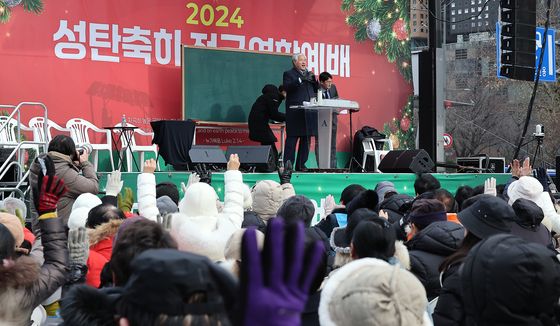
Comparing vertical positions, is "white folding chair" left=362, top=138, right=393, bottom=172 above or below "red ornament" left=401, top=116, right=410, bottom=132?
below

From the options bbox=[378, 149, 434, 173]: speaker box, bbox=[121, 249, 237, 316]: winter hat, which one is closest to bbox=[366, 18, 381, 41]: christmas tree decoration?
bbox=[378, 149, 434, 173]: speaker box

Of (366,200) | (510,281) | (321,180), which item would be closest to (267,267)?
(510,281)

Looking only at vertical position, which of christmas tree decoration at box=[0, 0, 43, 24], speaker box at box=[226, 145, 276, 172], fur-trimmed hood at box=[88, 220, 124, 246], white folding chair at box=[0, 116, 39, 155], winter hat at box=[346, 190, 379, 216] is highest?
christmas tree decoration at box=[0, 0, 43, 24]

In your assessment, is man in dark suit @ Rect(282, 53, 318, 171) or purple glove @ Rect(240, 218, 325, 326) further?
man in dark suit @ Rect(282, 53, 318, 171)

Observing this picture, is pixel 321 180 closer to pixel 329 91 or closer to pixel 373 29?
pixel 329 91

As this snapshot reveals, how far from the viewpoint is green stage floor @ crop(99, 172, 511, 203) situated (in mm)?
9094

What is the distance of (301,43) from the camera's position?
13.5 m

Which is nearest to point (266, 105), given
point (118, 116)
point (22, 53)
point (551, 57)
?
point (118, 116)

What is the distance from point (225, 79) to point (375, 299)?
10523 mm

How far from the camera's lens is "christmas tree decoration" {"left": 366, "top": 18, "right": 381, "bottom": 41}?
1419cm

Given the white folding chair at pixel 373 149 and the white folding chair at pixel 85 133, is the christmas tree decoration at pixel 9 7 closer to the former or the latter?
the white folding chair at pixel 85 133

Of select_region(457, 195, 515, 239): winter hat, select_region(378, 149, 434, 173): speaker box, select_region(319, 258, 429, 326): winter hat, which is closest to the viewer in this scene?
select_region(319, 258, 429, 326): winter hat

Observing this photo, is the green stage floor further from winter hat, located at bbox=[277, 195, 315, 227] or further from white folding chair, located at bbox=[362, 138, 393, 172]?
winter hat, located at bbox=[277, 195, 315, 227]

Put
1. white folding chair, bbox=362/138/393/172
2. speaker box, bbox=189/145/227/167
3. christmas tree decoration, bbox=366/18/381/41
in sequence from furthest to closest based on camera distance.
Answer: christmas tree decoration, bbox=366/18/381/41, white folding chair, bbox=362/138/393/172, speaker box, bbox=189/145/227/167
